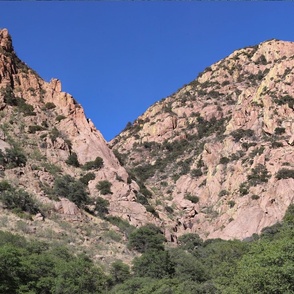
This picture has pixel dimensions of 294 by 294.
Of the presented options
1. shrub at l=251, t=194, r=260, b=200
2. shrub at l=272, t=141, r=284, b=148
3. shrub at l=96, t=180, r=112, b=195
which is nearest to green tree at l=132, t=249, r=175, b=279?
shrub at l=96, t=180, r=112, b=195

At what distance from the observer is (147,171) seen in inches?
3046

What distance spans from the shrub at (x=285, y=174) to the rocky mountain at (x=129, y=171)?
7.3 inches

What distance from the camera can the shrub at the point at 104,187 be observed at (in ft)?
158

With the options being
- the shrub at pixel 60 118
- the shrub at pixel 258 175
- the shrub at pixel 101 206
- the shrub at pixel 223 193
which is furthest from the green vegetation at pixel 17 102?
the shrub at pixel 258 175

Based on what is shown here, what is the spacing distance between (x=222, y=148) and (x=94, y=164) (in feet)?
82.7

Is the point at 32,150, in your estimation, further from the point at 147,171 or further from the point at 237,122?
the point at 237,122

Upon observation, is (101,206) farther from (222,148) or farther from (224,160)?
(222,148)

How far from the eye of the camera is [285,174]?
51.8 meters

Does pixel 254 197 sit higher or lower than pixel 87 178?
lower

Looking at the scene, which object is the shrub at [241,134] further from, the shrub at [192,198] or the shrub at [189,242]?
the shrub at [189,242]

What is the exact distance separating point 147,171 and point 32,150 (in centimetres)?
3156

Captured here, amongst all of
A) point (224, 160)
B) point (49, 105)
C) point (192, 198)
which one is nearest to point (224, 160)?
point (224, 160)

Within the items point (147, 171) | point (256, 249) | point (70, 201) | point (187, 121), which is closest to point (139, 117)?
point (187, 121)

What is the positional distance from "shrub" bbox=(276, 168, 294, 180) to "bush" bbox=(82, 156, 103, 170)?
2213cm
